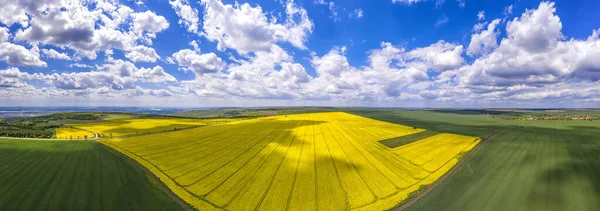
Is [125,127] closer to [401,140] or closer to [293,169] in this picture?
[293,169]

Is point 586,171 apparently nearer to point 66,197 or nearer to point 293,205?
point 293,205

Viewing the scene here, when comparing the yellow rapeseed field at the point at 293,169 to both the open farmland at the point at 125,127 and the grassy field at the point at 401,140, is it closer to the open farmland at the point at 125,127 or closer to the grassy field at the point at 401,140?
the grassy field at the point at 401,140

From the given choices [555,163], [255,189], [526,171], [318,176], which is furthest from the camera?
[555,163]

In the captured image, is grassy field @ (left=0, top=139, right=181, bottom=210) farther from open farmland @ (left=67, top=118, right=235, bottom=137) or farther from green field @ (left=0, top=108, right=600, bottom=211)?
open farmland @ (left=67, top=118, right=235, bottom=137)

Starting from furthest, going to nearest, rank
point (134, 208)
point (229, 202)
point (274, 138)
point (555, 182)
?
point (274, 138) → point (555, 182) → point (229, 202) → point (134, 208)

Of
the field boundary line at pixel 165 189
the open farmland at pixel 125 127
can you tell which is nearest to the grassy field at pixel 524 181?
the field boundary line at pixel 165 189

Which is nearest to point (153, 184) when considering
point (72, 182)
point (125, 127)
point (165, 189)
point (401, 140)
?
point (165, 189)

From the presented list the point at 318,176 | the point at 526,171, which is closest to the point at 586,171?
the point at 526,171
